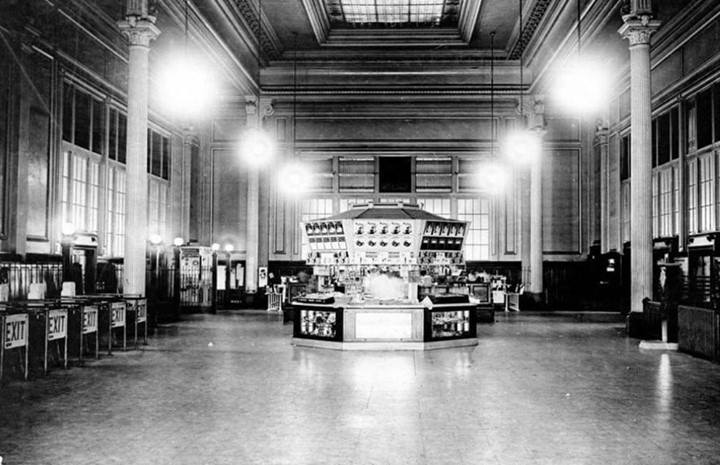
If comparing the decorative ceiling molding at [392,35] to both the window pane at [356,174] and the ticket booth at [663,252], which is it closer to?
the window pane at [356,174]

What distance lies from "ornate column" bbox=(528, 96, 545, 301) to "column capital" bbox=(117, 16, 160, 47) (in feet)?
40.9

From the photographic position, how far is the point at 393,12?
59.9 ft

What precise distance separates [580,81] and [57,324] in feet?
26.6

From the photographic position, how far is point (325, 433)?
17.7 ft

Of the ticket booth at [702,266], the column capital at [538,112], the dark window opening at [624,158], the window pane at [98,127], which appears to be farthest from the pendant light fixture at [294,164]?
the ticket booth at [702,266]

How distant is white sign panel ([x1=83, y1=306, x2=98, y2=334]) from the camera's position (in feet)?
31.4

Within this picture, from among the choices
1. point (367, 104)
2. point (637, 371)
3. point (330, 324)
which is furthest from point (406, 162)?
point (637, 371)

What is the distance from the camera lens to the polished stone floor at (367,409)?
4840mm

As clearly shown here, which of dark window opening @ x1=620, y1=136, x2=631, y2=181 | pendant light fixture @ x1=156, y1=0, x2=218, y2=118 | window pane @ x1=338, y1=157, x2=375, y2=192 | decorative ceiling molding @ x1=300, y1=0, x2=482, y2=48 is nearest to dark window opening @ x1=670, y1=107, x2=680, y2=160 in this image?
dark window opening @ x1=620, y1=136, x2=631, y2=181

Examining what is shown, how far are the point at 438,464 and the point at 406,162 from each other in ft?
59.7

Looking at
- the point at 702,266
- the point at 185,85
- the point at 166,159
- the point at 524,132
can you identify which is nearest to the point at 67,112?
the point at 185,85

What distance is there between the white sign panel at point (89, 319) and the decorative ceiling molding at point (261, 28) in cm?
846

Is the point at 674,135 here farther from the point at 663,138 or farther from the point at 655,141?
the point at 655,141

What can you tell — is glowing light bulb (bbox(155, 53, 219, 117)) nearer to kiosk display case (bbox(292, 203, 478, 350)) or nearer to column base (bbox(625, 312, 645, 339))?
kiosk display case (bbox(292, 203, 478, 350))
